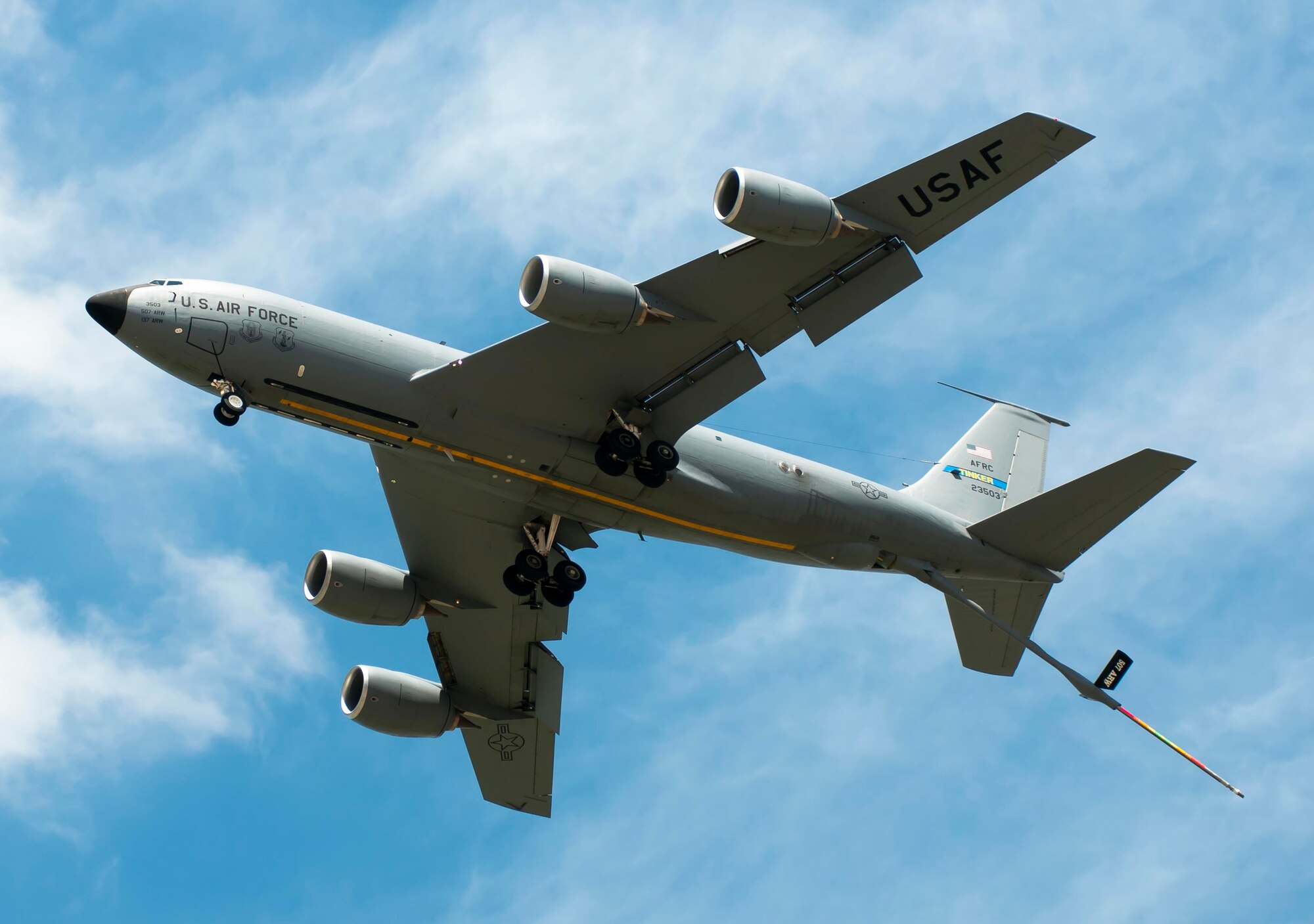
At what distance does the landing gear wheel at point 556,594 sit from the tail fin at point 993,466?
8641mm

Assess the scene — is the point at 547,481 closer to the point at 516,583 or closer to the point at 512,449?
the point at 512,449

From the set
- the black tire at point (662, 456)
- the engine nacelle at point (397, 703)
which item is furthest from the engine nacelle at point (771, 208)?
the engine nacelle at point (397, 703)

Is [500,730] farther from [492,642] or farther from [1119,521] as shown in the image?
[1119,521]

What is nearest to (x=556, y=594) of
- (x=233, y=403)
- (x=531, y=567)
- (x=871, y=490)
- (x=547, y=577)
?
(x=547, y=577)

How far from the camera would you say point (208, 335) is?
24516 mm

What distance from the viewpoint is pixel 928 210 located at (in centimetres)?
2564

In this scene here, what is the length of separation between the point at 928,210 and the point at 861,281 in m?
1.78

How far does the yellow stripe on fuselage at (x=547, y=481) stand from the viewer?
83.6ft

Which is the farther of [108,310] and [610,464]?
[610,464]

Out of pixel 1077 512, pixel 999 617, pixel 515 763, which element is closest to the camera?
pixel 1077 512

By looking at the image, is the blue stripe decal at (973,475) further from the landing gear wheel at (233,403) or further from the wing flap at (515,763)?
the landing gear wheel at (233,403)

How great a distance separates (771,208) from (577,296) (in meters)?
3.62

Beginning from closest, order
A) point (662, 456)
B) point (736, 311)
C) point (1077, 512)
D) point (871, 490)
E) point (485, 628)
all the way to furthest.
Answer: point (736, 311) < point (662, 456) < point (1077, 512) < point (871, 490) < point (485, 628)

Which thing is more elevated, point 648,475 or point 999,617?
point 648,475
